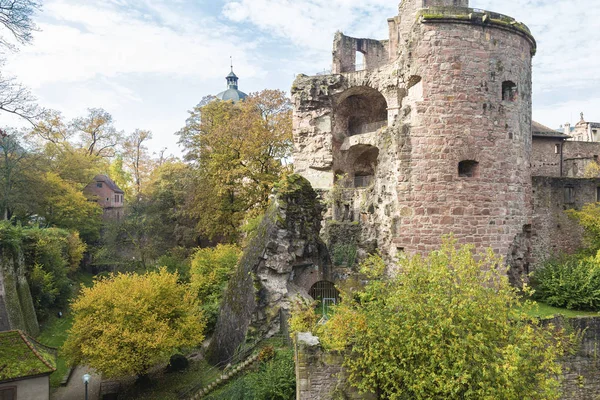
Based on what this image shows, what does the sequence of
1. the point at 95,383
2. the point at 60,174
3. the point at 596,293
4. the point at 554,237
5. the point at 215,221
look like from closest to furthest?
1. the point at 596,293
2. the point at 95,383
3. the point at 554,237
4. the point at 215,221
5. the point at 60,174

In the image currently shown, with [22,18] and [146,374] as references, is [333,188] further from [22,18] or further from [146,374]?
[22,18]

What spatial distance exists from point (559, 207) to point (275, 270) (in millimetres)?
11849

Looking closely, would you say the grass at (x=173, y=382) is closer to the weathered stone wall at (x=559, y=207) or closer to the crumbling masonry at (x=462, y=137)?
the crumbling masonry at (x=462, y=137)

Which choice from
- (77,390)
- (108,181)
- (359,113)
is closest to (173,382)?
(77,390)

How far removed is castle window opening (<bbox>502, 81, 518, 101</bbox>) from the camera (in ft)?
42.2

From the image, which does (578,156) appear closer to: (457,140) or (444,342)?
(457,140)

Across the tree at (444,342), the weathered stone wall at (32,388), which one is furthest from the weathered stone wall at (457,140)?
the weathered stone wall at (32,388)

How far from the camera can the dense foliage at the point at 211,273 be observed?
19062 mm

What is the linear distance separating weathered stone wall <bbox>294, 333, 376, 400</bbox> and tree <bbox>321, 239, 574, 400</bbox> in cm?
31

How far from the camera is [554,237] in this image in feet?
55.0

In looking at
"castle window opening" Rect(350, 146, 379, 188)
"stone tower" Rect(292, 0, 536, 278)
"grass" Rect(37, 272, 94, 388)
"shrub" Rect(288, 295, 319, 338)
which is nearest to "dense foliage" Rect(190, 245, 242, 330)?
"grass" Rect(37, 272, 94, 388)

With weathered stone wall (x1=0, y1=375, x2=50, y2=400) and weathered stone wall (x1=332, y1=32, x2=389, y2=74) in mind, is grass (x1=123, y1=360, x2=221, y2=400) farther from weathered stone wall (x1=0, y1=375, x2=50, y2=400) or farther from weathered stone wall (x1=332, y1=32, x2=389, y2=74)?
weathered stone wall (x1=332, y1=32, x2=389, y2=74)

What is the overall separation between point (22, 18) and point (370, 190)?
1158cm

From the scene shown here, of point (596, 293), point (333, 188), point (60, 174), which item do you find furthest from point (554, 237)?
point (60, 174)
